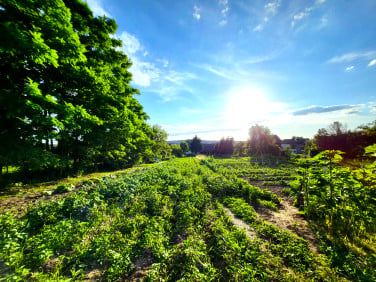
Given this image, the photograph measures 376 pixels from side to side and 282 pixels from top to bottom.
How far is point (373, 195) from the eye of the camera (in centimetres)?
377

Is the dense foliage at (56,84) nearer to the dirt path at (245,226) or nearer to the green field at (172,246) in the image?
the green field at (172,246)

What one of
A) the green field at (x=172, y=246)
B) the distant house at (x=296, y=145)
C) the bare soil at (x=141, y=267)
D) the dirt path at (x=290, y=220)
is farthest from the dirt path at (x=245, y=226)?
the distant house at (x=296, y=145)

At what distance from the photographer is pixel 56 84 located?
6.99 m

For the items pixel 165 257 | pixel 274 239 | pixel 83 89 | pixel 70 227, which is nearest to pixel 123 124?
pixel 83 89

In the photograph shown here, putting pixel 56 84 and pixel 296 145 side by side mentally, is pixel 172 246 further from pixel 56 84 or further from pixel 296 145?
pixel 296 145

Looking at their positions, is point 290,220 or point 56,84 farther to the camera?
point 56,84

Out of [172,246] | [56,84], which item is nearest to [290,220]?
[172,246]

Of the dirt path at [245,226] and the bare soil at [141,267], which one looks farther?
the dirt path at [245,226]

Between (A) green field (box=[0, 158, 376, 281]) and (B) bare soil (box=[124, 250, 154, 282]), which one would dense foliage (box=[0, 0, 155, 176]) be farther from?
(B) bare soil (box=[124, 250, 154, 282])

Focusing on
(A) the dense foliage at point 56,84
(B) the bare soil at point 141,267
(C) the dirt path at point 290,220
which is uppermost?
(A) the dense foliage at point 56,84

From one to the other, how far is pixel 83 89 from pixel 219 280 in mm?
11268

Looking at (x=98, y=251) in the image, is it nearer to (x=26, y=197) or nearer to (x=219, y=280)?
(x=219, y=280)

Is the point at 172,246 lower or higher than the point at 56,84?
lower

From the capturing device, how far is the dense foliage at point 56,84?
4855mm
